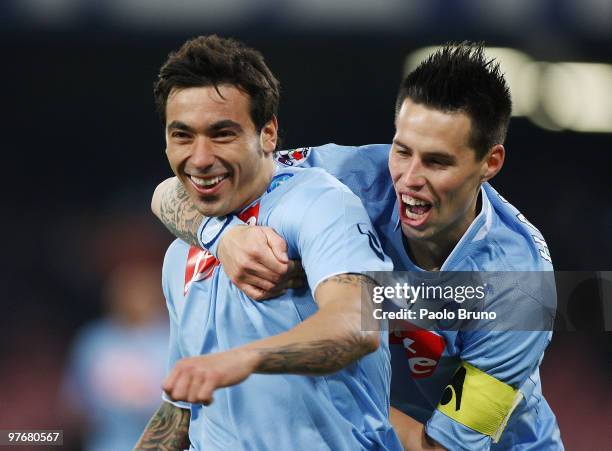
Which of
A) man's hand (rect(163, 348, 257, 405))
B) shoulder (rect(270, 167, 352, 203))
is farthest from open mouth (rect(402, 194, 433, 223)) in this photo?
man's hand (rect(163, 348, 257, 405))

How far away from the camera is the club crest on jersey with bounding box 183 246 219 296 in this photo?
1557 mm

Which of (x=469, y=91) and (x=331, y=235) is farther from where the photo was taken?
(x=469, y=91)

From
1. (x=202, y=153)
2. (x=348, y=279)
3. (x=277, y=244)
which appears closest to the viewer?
(x=348, y=279)

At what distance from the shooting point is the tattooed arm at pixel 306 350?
969mm

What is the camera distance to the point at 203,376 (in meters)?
0.97

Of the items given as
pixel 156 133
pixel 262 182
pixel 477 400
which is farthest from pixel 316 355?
pixel 156 133

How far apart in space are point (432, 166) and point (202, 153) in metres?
0.42

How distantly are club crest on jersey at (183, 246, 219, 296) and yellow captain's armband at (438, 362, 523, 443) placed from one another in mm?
537

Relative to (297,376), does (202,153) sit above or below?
above

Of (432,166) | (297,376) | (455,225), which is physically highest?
(432,166)

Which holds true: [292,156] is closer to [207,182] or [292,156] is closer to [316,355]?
[207,182]

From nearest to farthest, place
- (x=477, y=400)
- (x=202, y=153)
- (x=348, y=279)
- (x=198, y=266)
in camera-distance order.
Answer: (x=348, y=279)
(x=202, y=153)
(x=198, y=266)
(x=477, y=400)

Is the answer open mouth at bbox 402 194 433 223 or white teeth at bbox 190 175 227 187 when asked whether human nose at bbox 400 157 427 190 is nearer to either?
open mouth at bbox 402 194 433 223

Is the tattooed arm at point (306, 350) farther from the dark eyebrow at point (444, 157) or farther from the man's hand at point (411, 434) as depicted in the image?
the man's hand at point (411, 434)
